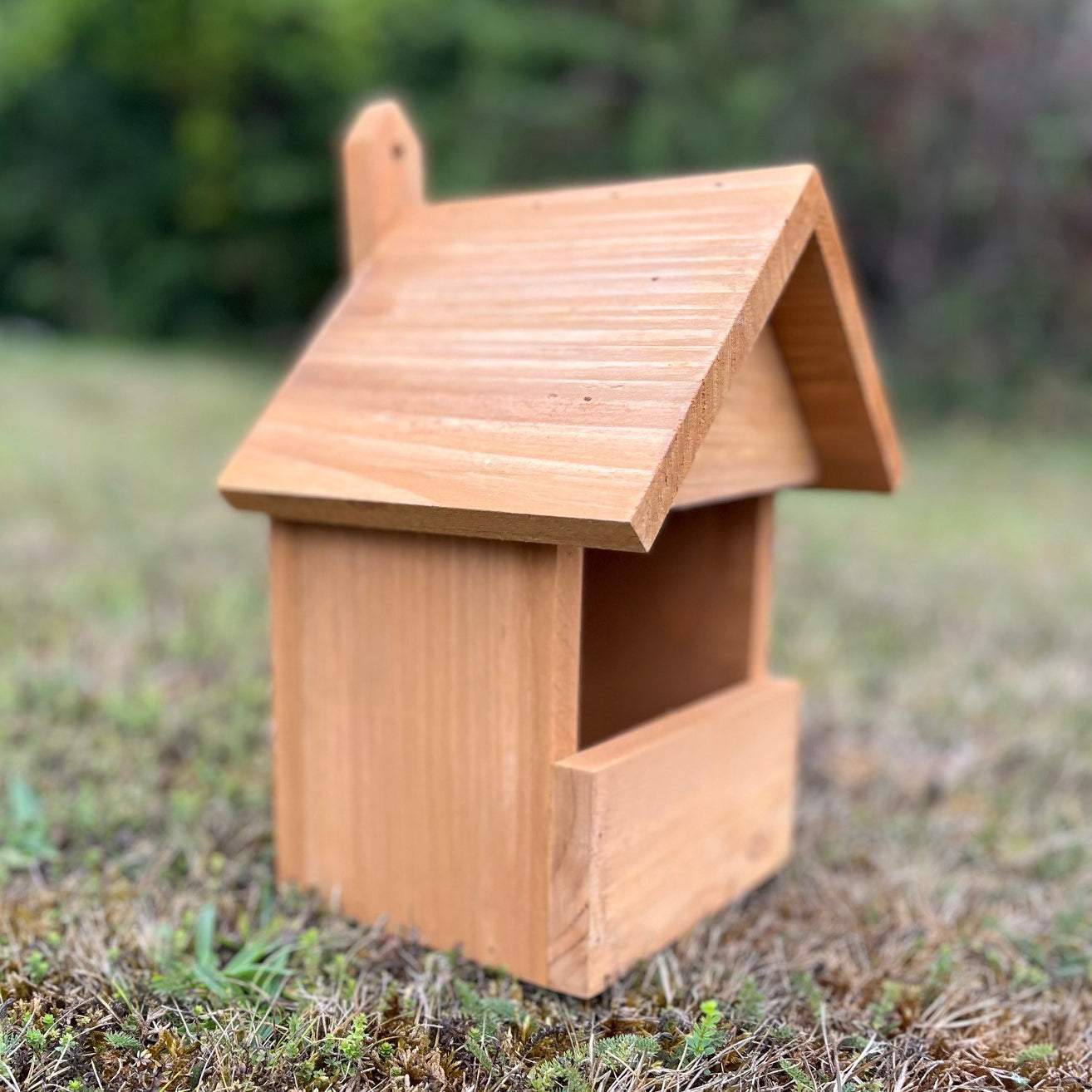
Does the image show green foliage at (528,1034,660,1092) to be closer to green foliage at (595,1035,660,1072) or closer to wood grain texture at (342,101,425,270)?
green foliage at (595,1035,660,1072)

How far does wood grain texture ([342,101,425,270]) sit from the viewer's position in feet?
5.71

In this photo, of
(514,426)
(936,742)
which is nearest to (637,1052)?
(514,426)

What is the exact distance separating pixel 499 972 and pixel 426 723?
13.2 inches

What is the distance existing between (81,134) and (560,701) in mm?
18703

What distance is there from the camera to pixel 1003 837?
2066 mm

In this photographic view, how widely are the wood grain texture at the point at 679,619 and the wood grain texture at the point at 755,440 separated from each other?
0.41ft

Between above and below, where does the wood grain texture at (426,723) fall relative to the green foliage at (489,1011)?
above

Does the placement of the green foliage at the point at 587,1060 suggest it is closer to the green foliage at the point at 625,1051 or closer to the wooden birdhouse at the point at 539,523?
the green foliage at the point at 625,1051

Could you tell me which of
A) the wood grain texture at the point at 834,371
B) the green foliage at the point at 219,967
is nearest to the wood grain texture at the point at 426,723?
the green foliage at the point at 219,967

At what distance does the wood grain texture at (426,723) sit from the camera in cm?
137

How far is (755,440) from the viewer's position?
1590 mm

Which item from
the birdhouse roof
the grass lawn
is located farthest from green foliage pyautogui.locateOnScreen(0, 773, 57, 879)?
the birdhouse roof

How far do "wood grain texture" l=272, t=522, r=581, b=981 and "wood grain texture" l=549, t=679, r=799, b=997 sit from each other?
42 mm

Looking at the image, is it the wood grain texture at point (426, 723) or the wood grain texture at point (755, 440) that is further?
the wood grain texture at point (755, 440)
